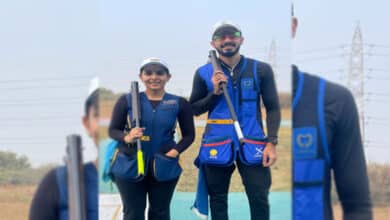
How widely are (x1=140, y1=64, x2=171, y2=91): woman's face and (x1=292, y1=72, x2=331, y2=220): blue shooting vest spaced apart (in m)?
0.50

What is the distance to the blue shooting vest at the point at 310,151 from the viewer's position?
174 cm

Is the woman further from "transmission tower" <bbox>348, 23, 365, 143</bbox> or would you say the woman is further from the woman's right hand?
"transmission tower" <bbox>348, 23, 365, 143</bbox>

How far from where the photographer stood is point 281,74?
178 cm

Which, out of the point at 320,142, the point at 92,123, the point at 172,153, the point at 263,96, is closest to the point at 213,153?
the point at 172,153

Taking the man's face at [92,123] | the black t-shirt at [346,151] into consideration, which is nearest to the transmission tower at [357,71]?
the black t-shirt at [346,151]

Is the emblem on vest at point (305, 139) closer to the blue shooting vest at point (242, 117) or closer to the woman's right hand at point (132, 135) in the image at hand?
the blue shooting vest at point (242, 117)

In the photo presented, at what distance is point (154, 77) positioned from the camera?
191 centimetres

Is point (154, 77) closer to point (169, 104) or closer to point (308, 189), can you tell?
point (169, 104)

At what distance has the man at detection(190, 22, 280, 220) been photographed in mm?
1867

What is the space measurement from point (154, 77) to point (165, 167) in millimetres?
345

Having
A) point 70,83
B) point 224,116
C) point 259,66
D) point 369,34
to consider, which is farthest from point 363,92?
point 70,83

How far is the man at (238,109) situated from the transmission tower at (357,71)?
28 centimetres

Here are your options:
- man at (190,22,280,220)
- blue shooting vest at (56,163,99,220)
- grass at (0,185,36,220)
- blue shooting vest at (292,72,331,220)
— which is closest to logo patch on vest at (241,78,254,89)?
man at (190,22,280,220)

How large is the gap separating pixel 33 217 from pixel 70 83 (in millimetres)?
462
